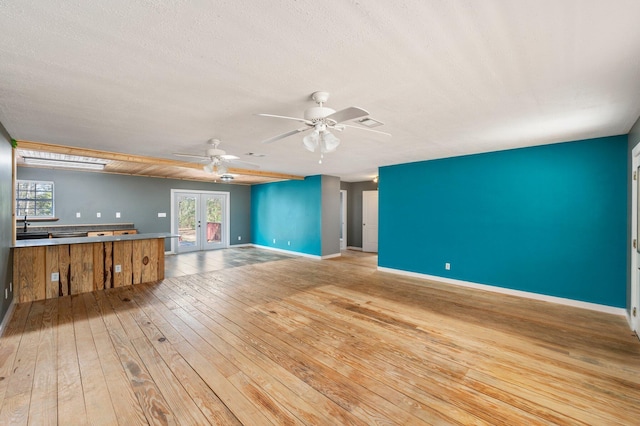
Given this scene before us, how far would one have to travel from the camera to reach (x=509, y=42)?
1659mm

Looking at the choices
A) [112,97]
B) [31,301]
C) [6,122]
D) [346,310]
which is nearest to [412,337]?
[346,310]

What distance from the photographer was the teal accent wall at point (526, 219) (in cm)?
373

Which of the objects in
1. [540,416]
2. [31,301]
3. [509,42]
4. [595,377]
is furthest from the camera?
[31,301]

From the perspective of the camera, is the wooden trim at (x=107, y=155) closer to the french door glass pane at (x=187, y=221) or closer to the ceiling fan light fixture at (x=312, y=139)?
the french door glass pane at (x=187, y=221)

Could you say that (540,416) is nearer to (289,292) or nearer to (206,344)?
(206,344)

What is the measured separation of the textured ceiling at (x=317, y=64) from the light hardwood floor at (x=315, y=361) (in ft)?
7.53

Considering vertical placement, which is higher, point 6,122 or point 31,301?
point 6,122

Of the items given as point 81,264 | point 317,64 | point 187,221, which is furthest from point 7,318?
point 187,221

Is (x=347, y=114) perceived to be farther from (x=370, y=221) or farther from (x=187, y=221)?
(x=187, y=221)

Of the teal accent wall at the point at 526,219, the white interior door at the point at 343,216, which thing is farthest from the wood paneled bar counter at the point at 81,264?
the white interior door at the point at 343,216

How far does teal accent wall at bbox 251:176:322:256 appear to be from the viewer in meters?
7.82

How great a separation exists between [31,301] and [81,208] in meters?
3.65

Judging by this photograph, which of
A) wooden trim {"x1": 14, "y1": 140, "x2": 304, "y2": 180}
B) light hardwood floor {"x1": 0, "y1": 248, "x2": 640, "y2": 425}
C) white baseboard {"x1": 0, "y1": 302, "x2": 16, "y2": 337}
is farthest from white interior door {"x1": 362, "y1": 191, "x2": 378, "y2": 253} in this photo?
white baseboard {"x1": 0, "y1": 302, "x2": 16, "y2": 337}

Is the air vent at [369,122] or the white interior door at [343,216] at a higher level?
the air vent at [369,122]
